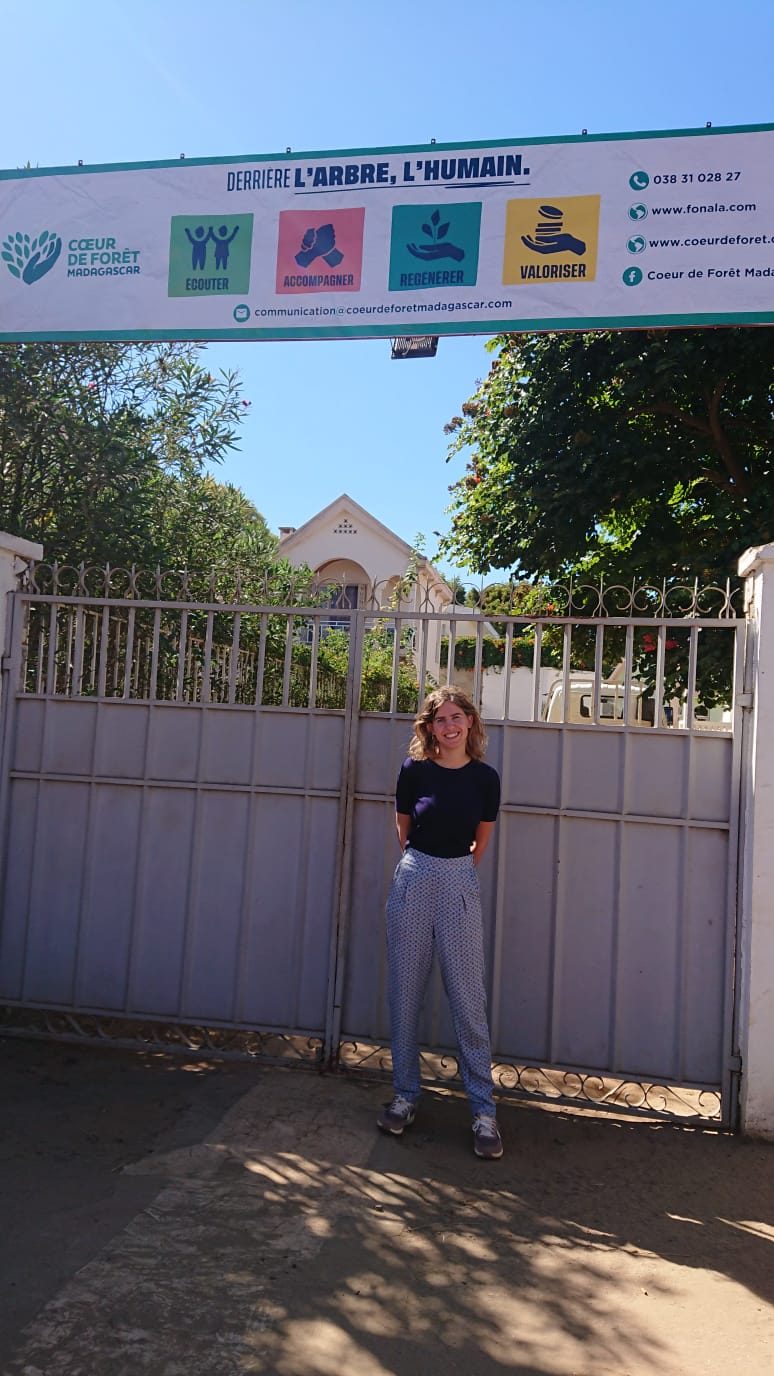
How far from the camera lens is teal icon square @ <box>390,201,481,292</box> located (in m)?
5.62

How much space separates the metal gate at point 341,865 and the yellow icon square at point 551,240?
1902mm

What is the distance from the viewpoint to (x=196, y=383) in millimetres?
7867

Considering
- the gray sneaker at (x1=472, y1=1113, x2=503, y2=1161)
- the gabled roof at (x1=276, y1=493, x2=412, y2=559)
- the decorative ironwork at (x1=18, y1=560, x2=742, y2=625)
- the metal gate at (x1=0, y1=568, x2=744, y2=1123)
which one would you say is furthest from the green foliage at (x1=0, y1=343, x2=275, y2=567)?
the gabled roof at (x1=276, y1=493, x2=412, y2=559)

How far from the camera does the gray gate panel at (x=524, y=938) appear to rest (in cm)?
486

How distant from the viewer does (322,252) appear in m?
5.79

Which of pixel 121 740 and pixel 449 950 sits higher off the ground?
pixel 121 740

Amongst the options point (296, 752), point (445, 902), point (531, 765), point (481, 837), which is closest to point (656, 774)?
point (531, 765)

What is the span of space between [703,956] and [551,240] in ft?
12.2

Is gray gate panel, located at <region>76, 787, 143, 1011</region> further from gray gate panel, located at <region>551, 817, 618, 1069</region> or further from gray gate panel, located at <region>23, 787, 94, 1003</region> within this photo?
gray gate panel, located at <region>551, 817, 618, 1069</region>

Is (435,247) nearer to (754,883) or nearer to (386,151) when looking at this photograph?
(386,151)

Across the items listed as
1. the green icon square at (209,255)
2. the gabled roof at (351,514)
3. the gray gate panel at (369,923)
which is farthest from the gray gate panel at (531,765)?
the gabled roof at (351,514)

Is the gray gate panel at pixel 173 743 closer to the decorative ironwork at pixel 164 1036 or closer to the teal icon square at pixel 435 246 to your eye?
the decorative ironwork at pixel 164 1036

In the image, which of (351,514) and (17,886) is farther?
(351,514)

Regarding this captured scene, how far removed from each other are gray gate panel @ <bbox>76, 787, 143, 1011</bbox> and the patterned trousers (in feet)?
5.27
